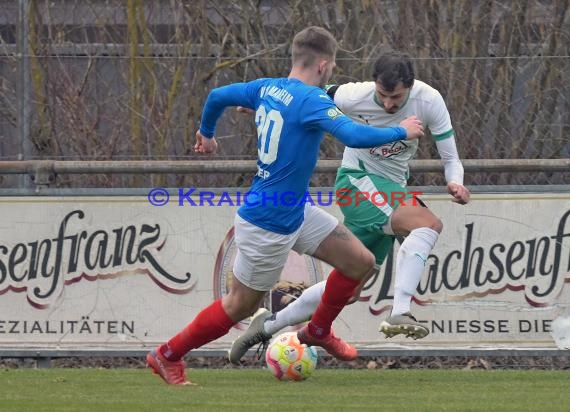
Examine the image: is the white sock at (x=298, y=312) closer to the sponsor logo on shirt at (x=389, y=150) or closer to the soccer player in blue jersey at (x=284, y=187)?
the soccer player in blue jersey at (x=284, y=187)

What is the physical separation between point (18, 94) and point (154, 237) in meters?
1.56

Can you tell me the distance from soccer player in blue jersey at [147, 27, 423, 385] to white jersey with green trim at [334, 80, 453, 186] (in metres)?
0.62

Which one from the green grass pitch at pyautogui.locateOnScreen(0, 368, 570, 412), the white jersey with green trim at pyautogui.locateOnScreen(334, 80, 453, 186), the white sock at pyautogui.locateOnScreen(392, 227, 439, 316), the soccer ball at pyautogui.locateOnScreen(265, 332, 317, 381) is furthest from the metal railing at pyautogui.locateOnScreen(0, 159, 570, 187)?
the soccer ball at pyautogui.locateOnScreen(265, 332, 317, 381)

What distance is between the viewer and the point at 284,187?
7.51m

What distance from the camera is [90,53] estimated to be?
10992mm

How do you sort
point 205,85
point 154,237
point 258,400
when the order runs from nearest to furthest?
point 258,400 → point 154,237 → point 205,85

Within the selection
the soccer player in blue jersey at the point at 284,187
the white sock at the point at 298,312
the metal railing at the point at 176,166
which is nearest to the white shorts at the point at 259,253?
the soccer player in blue jersey at the point at 284,187

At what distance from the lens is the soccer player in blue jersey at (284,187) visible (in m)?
7.34

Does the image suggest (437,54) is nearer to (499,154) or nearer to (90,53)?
(499,154)

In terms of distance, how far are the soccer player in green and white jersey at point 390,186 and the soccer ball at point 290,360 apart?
0.12 meters

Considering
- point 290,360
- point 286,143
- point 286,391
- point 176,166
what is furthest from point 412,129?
point 176,166

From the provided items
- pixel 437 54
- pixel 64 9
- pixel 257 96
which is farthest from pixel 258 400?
pixel 64 9

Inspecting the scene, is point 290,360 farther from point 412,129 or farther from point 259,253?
point 412,129

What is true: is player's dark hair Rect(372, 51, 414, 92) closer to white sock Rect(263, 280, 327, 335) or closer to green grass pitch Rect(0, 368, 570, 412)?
white sock Rect(263, 280, 327, 335)
